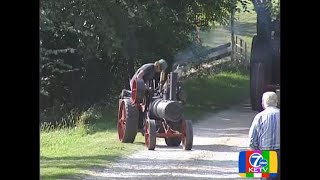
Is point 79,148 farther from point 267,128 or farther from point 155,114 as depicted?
point 267,128

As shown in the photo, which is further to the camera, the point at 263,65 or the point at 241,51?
the point at 241,51

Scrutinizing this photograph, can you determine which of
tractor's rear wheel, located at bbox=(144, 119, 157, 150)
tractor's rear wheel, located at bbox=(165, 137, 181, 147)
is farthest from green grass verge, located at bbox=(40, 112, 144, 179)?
tractor's rear wheel, located at bbox=(165, 137, 181, 147)

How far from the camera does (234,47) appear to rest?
4.33 meters

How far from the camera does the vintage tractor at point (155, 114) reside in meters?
5.20

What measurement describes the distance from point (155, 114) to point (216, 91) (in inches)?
47.3

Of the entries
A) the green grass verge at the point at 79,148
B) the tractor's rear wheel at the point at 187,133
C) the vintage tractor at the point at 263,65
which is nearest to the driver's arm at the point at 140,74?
the green grass verge at the point at 79,148

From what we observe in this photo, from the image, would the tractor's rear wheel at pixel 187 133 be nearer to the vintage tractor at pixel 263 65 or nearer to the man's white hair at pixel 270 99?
the vintage tractor at pixel 263 65

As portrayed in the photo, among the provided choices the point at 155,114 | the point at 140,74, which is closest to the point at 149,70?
the point at 140,74

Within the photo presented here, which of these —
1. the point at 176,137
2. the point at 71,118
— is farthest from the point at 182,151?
the point at 71,118

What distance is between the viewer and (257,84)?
4.03 metres

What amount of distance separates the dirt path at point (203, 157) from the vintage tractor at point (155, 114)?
0.15m
